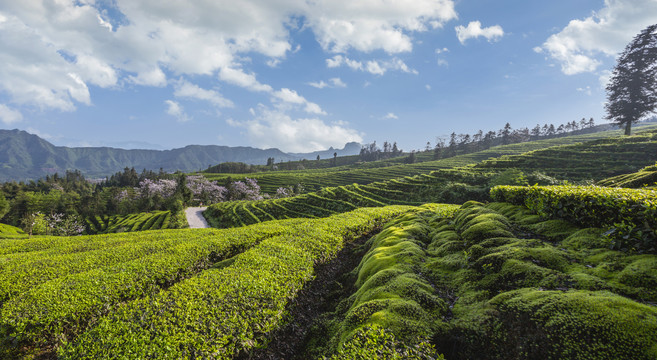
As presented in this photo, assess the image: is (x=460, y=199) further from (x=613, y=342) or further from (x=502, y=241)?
(x=613, y=342)

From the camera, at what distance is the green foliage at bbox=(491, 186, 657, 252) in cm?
713

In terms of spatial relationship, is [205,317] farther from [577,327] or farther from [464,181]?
[464,181]

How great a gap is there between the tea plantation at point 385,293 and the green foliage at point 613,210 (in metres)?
0.05

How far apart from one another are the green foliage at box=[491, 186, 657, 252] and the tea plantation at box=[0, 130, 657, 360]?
5cm

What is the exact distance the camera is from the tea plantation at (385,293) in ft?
18.4

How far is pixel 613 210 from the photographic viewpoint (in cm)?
861

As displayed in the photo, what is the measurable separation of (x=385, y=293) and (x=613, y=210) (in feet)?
26.6

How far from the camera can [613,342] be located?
4480mm

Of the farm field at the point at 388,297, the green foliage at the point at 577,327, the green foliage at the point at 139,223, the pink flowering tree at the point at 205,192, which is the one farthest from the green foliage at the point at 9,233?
the green foliage at the point at 577,327

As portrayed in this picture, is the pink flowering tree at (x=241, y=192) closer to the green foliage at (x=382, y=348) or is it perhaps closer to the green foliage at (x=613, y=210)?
the green foliage at (x=613, y=210)


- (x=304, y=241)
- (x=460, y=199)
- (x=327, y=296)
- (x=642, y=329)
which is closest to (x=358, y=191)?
(x=460, y=199)

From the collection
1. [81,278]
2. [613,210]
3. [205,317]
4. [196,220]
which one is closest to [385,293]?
[205,317]

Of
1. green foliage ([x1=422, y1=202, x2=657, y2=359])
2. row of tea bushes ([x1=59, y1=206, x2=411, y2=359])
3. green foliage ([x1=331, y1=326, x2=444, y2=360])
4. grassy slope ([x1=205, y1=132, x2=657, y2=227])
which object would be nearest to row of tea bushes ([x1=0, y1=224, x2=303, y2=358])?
row of tea bushes ([x1=59, y1=206, x2=411, y2=359])

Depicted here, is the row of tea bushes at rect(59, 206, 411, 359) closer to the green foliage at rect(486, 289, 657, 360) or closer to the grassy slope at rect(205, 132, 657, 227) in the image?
the green foliage at rect(486, 289, 657, 360)
